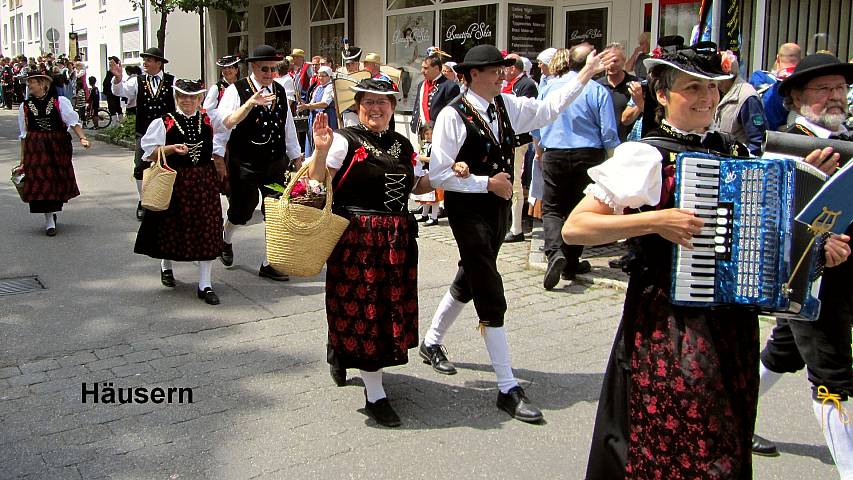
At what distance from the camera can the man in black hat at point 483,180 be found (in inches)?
172

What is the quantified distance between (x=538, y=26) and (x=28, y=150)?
7866 mm

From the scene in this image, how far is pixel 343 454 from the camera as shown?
3965 millimetres

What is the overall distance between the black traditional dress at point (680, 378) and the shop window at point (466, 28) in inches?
442

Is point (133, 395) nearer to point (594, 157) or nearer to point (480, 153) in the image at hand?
point (480, 153)

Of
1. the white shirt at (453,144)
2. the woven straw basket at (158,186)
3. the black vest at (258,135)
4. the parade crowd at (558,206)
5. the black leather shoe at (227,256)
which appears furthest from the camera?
the black leather shoe at (227,256)

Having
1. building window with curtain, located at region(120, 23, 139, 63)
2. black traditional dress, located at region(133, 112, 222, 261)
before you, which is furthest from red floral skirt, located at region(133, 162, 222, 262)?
building window with curtain, located at region(120, 23, 139, 63)

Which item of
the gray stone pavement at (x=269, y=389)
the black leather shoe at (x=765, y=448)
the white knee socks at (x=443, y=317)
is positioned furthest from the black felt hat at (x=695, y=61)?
the white knee socks at (x=443, y=317)

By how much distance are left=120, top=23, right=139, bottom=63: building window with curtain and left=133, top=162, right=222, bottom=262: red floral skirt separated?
2337 cm

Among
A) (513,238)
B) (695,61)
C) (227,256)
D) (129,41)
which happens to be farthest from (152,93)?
(129,41)

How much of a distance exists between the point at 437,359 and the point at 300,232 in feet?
4.84

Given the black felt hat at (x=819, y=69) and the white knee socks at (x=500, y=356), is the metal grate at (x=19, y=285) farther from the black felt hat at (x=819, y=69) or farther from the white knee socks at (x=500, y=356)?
the black felt hat at (x=819, y=69)

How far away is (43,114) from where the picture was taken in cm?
924

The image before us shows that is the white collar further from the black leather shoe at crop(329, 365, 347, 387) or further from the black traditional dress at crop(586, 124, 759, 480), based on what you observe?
the black leather shoe at crop(329, 365, 347, 387)

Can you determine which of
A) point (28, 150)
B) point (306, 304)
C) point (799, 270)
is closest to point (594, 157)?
point (306, 304)
